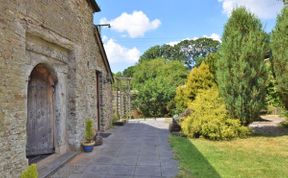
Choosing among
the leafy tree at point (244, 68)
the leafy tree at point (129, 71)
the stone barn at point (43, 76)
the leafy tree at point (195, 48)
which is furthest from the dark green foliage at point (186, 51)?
the stone barn at point (43, 76)

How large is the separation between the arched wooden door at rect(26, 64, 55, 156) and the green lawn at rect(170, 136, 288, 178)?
146 inches

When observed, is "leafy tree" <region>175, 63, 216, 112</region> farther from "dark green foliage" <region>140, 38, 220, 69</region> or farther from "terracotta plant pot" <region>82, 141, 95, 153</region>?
"dark green foliage" <region>140, 38, 220, 69</region>

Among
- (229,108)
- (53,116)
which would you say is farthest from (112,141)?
(229,108)

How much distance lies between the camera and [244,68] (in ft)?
28.9

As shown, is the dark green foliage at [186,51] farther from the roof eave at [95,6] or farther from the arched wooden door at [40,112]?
the arched wooden door at [40,112]

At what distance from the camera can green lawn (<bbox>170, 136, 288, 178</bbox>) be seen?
499 cm

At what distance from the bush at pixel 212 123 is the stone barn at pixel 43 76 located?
417 cm

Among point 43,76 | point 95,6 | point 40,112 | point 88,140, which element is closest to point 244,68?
point 88,140

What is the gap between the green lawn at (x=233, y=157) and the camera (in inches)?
197

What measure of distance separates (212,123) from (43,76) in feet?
19.9

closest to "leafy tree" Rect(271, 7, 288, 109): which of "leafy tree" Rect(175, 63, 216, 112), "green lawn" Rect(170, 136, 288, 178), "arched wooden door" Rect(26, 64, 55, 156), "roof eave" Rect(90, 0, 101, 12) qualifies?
"green lawn" Rect(170, 136, 288, 178)

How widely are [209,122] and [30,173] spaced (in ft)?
21.4

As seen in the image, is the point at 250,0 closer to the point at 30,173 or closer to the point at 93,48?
the point at 93,48

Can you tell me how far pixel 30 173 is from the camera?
393 centimetres
